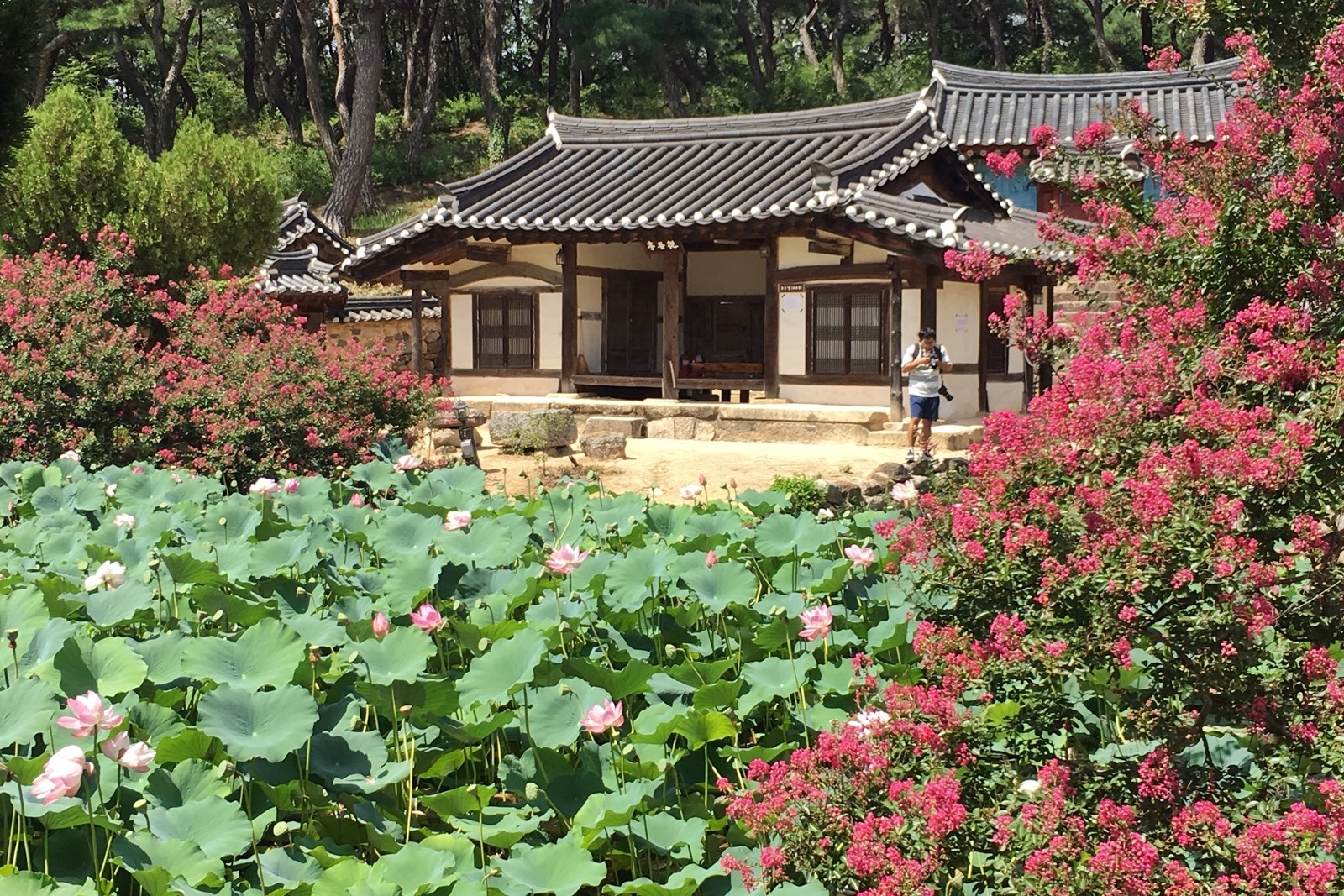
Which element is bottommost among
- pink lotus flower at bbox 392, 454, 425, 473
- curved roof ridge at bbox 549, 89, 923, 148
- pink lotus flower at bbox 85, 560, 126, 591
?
pink lotus flower at bbox 85, 560, 126, 591

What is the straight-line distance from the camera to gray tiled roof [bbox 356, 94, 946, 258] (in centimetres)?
1521

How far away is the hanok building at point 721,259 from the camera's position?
14.7 meters

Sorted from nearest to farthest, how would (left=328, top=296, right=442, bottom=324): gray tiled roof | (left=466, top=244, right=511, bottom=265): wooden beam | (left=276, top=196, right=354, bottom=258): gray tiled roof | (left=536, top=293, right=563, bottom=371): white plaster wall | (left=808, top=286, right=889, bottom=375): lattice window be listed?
(left=808, top=286, right=889, bottom=375): lattice window → (left=466, top=244, right=511, bottom=265): wooden beam → (left=536, top=293, right=563, bottom=371): white plaster wall → (left=328, top=296, right=442, bottom=324): gray tiled roof → (left=276, top=196, right=354, bottom=258): gray tiled roof

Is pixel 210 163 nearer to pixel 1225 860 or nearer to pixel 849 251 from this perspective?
pixel 849 251

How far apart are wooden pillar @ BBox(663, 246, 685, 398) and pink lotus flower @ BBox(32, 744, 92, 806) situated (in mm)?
14056

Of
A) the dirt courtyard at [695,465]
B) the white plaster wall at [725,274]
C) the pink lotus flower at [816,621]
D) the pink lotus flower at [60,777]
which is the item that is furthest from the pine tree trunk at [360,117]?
the pink lotus flower at [60,777]

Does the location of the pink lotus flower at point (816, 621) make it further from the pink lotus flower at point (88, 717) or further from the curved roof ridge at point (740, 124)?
the curved roof ridge at point (740, 124)

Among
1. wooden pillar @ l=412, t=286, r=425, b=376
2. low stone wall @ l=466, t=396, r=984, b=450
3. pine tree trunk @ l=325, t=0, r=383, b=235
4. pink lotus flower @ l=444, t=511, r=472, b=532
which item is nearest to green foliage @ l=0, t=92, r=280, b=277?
wooden pillar @ l=412, t=286, r=425, b=376

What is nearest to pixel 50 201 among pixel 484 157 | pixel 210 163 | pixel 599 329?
pixel 210 163

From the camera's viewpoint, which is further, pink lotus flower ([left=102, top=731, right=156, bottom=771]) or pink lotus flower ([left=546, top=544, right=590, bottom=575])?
pink lotus flower ([left=546, top=544, right=590, bottom=575])

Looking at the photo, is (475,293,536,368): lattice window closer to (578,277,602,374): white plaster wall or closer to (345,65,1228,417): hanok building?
(345,65,1228,417): hanok building

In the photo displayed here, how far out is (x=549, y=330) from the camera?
1727 centimetres

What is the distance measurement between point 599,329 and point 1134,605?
15438mm

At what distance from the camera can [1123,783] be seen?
92.7 inches
